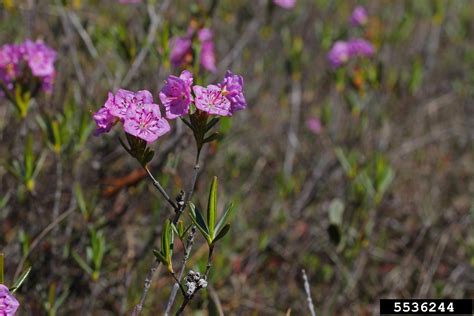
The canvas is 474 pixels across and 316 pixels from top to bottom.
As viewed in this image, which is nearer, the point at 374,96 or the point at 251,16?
the point at 251,16

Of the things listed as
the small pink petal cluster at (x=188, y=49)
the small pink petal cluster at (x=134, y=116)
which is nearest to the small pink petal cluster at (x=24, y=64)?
the small pink petal cluster at (x=188, y=49)

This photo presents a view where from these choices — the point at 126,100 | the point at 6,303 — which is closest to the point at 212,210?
the point at 126,100

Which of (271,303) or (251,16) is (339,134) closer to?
(251,16)

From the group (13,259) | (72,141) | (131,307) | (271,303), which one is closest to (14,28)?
(72,141)

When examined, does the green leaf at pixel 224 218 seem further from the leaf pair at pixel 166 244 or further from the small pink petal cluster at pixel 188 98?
the small pink petal cluster at pixel 188 98

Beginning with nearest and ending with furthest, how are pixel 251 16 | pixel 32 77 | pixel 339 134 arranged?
pixel 32 77
pixel 251 16
pixel 339 134

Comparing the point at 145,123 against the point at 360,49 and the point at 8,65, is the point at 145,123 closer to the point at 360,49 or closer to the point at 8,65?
the point at 8,65

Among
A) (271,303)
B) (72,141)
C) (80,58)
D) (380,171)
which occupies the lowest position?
(271,303)
